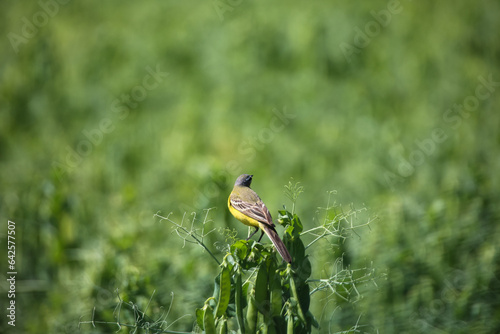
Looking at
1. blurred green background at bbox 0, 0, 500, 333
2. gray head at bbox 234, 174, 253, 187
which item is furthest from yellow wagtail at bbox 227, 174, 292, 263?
blurred green background at bbox 0, 0, 500, 333

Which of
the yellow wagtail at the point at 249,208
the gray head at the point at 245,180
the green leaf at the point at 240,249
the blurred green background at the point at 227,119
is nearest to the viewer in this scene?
the green leaf at the point at 240,249

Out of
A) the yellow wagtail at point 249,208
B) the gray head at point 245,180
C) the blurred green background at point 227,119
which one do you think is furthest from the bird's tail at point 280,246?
the blurred green background at point 227,119

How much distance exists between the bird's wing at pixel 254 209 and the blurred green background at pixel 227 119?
6.49 feet

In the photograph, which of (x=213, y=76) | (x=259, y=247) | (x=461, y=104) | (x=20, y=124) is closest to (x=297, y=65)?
(x=213, y=76)

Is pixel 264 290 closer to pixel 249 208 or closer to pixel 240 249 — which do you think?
pixel 240 249

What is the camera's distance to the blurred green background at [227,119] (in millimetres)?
4395

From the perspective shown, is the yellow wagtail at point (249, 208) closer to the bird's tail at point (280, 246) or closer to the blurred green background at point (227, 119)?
the bird's tail at point (280, 246)

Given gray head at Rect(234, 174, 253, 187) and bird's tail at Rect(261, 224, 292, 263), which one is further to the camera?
gray head at Rect(234, 174, 253, 187)

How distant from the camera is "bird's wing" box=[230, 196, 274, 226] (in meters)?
1.82

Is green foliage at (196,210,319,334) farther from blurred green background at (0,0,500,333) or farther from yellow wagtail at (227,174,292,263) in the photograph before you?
blurred green background at (0,0,500,333)

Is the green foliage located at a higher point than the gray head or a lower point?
lower

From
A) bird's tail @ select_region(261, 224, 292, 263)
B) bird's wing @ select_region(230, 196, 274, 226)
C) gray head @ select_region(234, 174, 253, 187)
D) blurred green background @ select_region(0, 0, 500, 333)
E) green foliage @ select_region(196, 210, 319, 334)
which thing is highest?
gray head @ select_region(234, 174, 253, 187)

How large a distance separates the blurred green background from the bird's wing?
6.49 ft

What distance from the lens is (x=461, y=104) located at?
21.2 ft
